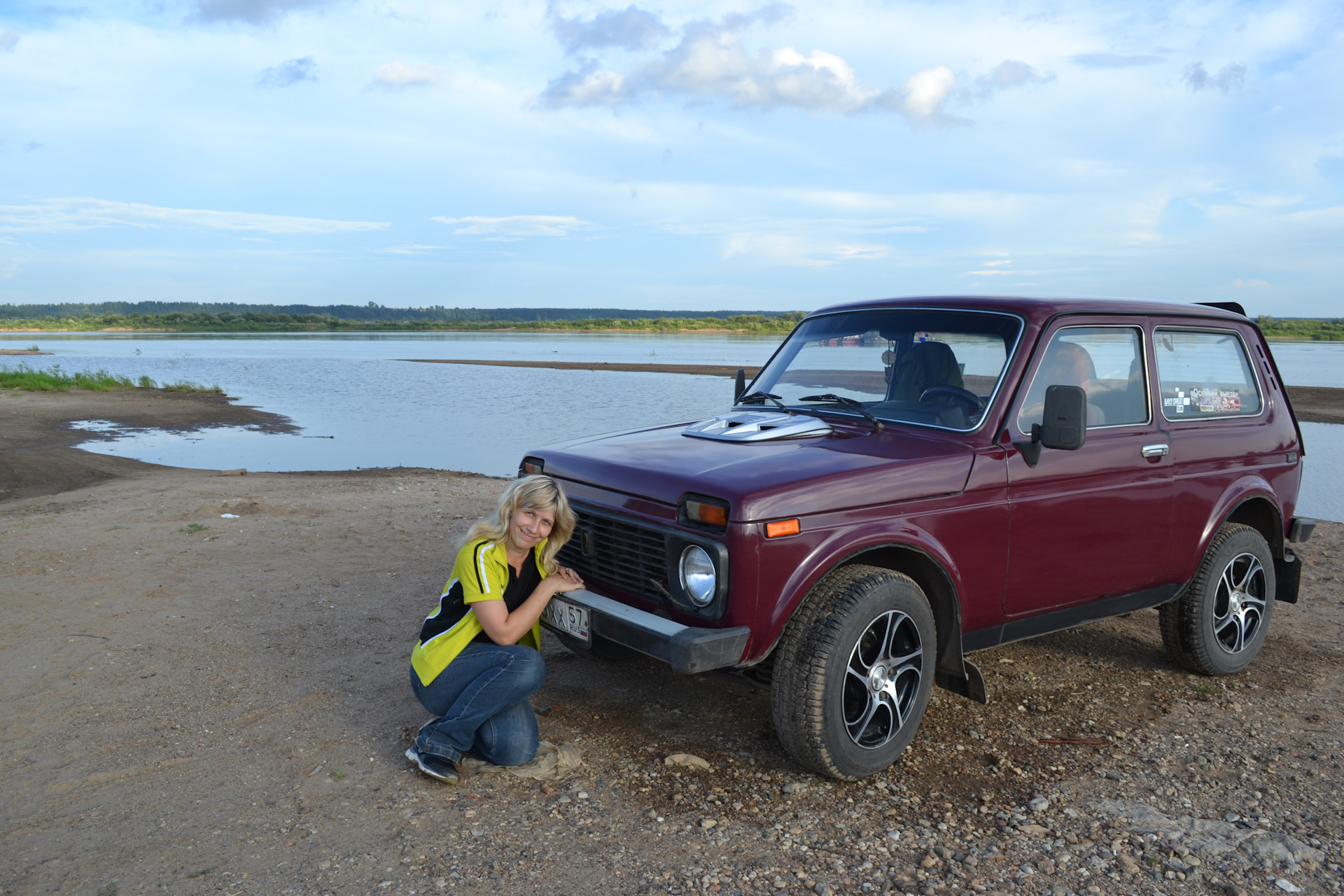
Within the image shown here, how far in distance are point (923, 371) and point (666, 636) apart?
2.16 meters

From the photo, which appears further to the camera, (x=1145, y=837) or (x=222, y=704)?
(x=222, y=704)

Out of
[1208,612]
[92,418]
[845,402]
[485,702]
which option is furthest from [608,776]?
[92,418]

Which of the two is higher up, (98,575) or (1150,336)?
(1150,336)

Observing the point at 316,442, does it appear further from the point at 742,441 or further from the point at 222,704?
the point at 742,441

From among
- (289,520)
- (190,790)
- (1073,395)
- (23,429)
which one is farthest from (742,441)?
(23,429)

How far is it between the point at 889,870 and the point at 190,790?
2.86m

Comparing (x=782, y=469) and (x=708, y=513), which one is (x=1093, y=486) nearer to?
(x=782, y=469)

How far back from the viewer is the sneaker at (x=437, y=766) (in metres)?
3.94

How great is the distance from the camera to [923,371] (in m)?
4.90

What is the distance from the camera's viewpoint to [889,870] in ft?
11.1

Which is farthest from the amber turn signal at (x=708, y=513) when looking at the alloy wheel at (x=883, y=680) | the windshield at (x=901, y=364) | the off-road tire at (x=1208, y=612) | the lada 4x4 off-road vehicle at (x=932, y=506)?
the off-road tire at (x=1208, y=612)

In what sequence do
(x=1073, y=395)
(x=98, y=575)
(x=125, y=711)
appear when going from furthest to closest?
(x=98, y=575)
(x=125, y=711)
(x=1073, y=395)

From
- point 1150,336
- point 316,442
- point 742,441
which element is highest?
point 1150,336

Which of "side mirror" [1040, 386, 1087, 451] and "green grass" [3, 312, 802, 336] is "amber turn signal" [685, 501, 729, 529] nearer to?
"side mirror" [1040, 386, 1087, 451]
